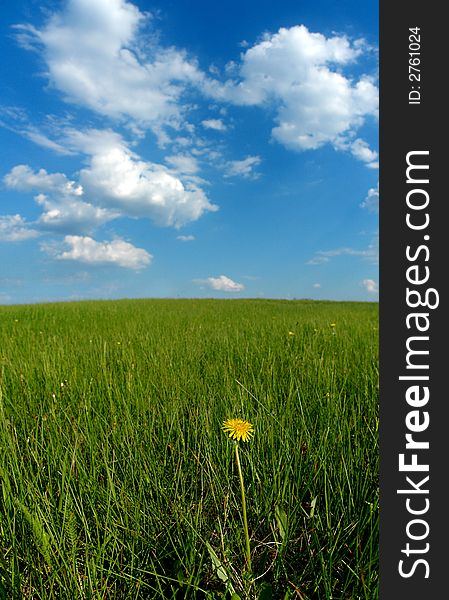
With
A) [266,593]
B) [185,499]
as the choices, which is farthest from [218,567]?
[185,499]

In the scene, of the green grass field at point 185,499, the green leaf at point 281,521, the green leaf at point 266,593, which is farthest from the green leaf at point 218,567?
the green leaf at point 281,521

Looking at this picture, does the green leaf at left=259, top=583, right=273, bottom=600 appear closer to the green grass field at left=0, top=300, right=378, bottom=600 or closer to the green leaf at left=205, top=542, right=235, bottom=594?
the green grass field at left=0, top=300, right=378, bottom=600

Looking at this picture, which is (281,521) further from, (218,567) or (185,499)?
(185,499)

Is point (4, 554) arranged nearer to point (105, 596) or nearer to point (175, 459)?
point (105, 596)

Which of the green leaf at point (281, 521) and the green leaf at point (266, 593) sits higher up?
the green leaf at point (281, 521)

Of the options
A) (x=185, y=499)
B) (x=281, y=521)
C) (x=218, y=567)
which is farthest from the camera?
(x=185, y=499)

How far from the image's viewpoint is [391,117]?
1.13 meters

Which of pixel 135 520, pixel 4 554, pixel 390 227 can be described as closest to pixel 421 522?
pixel 390 227

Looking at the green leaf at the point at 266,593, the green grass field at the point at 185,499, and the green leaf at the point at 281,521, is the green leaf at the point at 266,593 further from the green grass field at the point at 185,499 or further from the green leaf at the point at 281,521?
the green leaf at the point at 281,521

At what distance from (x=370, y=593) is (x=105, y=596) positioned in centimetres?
86

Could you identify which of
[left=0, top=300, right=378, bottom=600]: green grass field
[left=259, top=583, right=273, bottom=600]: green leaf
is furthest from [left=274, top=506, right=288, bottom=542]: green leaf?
[left=259, top=583, right=273, bottom=600]: green leaf

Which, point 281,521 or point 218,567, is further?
point 281,521

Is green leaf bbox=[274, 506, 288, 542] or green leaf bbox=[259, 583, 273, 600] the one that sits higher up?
green leaf bbox=[274, 506, 288, 542]

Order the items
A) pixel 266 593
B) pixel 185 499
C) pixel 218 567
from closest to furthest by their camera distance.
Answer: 1. pixel 266 593
2. pixel 218 567
3. pixel 185 499
